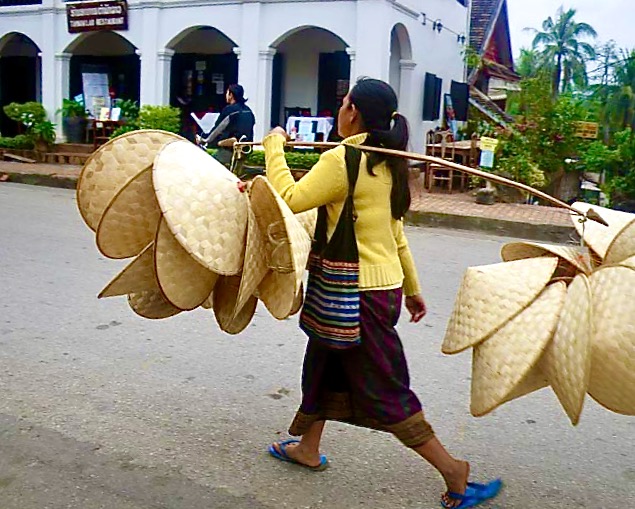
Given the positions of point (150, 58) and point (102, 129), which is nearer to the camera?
point (150, 58)

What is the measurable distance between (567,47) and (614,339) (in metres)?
32.9

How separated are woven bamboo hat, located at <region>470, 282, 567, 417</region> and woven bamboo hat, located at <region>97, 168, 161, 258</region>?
3.35 ft

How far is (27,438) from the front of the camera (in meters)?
3.21

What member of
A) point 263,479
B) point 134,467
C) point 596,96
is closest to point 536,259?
point 263,479

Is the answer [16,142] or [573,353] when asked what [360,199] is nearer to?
[573,353]

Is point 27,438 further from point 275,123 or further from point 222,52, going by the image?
point 222,52

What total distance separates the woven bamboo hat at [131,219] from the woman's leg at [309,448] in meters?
1.02

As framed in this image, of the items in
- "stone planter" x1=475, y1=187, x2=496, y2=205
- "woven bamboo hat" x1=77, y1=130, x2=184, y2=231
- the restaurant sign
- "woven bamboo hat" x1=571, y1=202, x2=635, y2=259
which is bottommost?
"stone planter" x1=475, y1=187, x2=496, y2=205

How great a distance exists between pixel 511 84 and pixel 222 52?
8.46 meters

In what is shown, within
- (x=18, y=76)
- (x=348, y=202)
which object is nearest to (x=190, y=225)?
(x=348, y=202)

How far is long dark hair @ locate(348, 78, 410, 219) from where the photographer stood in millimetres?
2523

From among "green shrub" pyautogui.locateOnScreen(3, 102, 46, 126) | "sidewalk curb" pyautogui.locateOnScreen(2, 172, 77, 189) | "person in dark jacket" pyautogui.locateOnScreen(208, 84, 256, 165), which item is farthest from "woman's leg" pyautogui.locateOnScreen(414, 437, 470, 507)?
"green shrub" pyautogui.locateOnScreen(3, 102, 46, 126)

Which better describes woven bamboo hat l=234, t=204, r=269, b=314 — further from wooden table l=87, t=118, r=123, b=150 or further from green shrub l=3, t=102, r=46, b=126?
green shrub l=3, t=102, r=46, b=126

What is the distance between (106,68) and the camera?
17.2 meters
